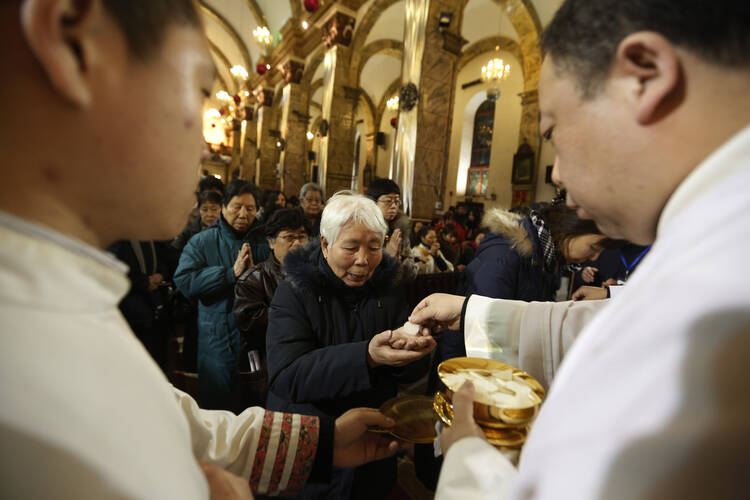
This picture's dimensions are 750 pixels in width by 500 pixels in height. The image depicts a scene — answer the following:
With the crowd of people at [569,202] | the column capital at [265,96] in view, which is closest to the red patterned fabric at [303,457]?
the crowd of people at [569,202]

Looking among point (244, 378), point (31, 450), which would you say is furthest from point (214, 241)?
point (31, 450)

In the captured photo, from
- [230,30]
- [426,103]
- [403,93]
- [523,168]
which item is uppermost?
[230,30]

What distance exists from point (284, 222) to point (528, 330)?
7.08ft

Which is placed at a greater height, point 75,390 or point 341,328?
point 75,390

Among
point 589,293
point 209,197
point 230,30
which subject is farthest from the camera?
point 230,30

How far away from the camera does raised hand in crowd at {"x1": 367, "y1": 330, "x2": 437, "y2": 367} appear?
1516 millimetres

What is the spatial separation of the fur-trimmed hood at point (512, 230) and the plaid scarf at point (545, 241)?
8 cm

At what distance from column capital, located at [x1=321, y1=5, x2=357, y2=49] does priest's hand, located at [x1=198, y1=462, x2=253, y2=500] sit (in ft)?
34.8

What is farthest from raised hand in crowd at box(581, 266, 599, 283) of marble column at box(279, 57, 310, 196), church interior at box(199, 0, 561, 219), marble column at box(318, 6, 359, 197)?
marble column at box(279, 57, 310, 196)

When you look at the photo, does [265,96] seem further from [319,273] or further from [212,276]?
[319,273]

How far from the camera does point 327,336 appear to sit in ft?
6.06

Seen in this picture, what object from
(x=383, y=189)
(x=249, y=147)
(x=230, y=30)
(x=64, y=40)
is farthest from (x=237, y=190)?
(x=230, y=30)

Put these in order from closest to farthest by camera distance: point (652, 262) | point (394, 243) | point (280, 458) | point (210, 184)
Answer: point (652, 262), point (280, 458), point (394, 243), point (210, 184)

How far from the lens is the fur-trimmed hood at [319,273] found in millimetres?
1873
